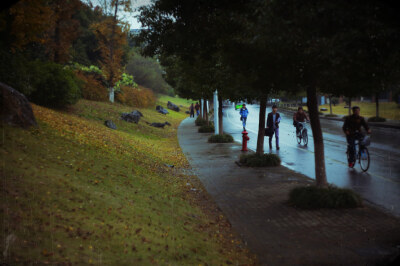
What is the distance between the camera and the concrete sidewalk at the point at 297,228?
5277 millimetres

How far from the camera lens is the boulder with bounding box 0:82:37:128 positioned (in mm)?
8859

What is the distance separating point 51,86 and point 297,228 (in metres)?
15.5

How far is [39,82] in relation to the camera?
17781mm

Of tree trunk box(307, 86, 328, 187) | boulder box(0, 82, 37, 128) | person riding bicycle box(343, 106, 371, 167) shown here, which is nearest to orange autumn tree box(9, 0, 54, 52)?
boulder box(0, 82, 37, 128)

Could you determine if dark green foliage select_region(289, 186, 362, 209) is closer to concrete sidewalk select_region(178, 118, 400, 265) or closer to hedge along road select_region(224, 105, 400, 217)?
concrete sidewalk select_region(178, 118, 400, 265)

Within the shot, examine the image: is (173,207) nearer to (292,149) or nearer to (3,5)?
(3,5)

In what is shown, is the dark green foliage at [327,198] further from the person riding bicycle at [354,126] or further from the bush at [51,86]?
the bush at [51,86]

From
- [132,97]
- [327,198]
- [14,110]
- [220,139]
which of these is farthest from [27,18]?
[132,97]

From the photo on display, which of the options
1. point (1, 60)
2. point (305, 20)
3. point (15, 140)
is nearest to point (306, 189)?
point (305, 20)

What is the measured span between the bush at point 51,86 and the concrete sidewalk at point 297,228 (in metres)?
11.4

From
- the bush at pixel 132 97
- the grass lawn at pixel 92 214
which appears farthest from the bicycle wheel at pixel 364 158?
the bush at pixel 132 97

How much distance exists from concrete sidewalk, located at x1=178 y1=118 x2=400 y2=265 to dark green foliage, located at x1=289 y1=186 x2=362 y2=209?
19 cm

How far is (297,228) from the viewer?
646cm

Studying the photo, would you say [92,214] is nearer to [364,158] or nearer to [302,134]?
[364,158]
